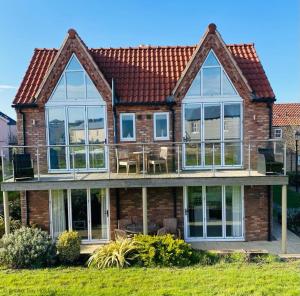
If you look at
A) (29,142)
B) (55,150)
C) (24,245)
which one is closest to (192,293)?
(24,245)

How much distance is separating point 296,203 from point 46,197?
52.9 feet

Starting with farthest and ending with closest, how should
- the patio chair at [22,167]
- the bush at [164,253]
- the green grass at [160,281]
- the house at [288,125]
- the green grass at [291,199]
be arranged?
the house at [288,125]
the green grass at [291,199]
the patio chair at [22,167]
the bush at [164,253]
the green grass at [160,281]

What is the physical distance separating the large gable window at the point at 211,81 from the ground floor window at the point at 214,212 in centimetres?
419

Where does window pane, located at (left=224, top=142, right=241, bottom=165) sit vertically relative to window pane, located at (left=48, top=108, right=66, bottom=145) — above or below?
below

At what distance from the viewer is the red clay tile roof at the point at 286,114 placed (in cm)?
3653

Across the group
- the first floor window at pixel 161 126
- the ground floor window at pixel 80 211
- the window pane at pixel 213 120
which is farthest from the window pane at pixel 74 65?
the window pane at pixel 213 120

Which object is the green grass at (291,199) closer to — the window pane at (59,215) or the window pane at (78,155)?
the window pane at (78,155)

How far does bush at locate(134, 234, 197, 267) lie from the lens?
395 inches

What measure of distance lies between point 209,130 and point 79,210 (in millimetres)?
6817

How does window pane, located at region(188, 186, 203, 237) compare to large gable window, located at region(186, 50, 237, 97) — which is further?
window pane, located at region(188, 186, 203, 237)

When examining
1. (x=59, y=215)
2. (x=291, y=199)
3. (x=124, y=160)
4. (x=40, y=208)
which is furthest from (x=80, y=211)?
(x=291, y=199)

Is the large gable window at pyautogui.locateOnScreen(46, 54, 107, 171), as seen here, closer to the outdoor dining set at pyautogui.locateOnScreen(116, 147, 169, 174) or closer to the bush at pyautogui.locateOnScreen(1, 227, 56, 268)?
the outdoor dining set at pyautogui.locateOnScreen(116, 147, 169, 174)

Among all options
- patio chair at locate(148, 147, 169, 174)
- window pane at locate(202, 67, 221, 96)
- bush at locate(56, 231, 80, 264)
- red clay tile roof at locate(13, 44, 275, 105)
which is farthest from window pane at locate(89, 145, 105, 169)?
window pane at locate(202, 67, 221, 96)

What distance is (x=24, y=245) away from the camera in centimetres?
1035
